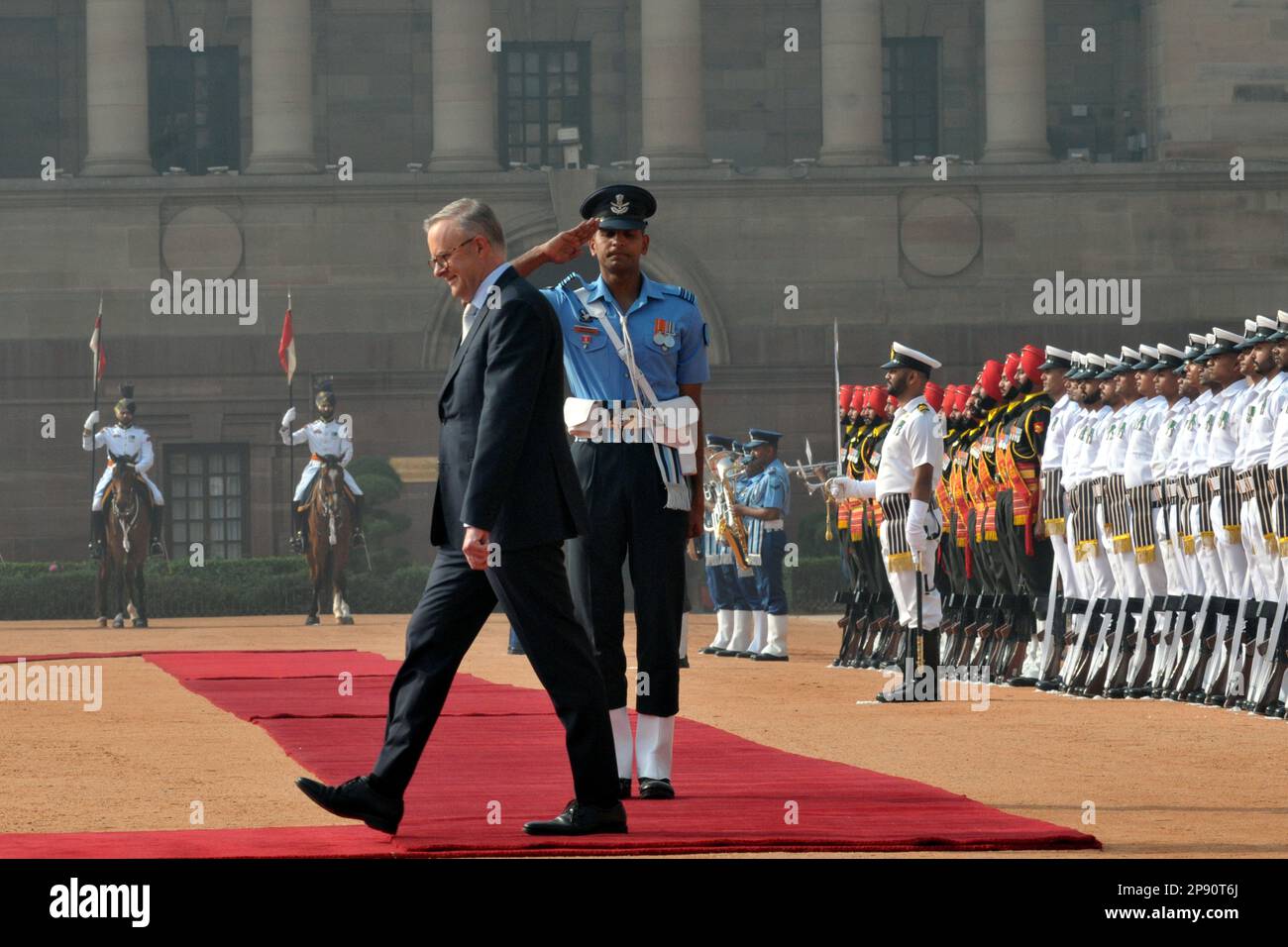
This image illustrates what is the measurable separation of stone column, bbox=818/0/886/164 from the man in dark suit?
36.5 m

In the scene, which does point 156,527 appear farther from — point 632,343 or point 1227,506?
point 632,343

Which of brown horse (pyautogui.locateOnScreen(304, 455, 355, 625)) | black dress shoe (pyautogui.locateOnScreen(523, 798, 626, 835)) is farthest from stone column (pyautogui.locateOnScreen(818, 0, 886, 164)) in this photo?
black dress shoe (pyautogui.locateOnScreen(523, 798, 626, 835))

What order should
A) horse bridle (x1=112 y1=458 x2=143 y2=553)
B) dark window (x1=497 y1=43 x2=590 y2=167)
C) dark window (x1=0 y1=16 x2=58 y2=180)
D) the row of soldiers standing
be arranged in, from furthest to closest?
dark window (x1=497 y1=43 x2=590 y2=167), dark window (x1=0 y1=16 x2=58 y2=180), horse bridle (x1=112 y1=458 x2=143 y2=553), the row of soldiers standing

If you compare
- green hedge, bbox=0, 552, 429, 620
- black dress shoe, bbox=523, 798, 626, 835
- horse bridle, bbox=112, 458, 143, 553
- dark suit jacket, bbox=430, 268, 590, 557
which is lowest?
green hedge, bbox=0, 552, 429, 620

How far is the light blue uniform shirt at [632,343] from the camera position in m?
10.8

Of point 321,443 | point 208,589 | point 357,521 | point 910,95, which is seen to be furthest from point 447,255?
point 910,95

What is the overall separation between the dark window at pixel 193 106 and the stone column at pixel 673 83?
842cm

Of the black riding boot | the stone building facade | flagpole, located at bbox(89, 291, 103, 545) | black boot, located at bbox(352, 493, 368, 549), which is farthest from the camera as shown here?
the stone building facade

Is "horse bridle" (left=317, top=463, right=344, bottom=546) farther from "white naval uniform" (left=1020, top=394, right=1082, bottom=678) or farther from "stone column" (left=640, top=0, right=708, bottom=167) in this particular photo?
"white naval uniform" (left=1020, top=394, right=1082, bottom=678)

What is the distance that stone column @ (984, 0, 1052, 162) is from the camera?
1805 inches

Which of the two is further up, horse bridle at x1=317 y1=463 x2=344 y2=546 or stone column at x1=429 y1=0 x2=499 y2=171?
stone column at x1=429 y1=0 x2=499 y2=171

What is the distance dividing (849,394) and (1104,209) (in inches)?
890

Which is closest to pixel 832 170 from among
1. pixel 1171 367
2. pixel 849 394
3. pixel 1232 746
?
pixel 849 394

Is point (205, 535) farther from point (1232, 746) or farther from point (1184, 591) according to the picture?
point (1232, 746)
